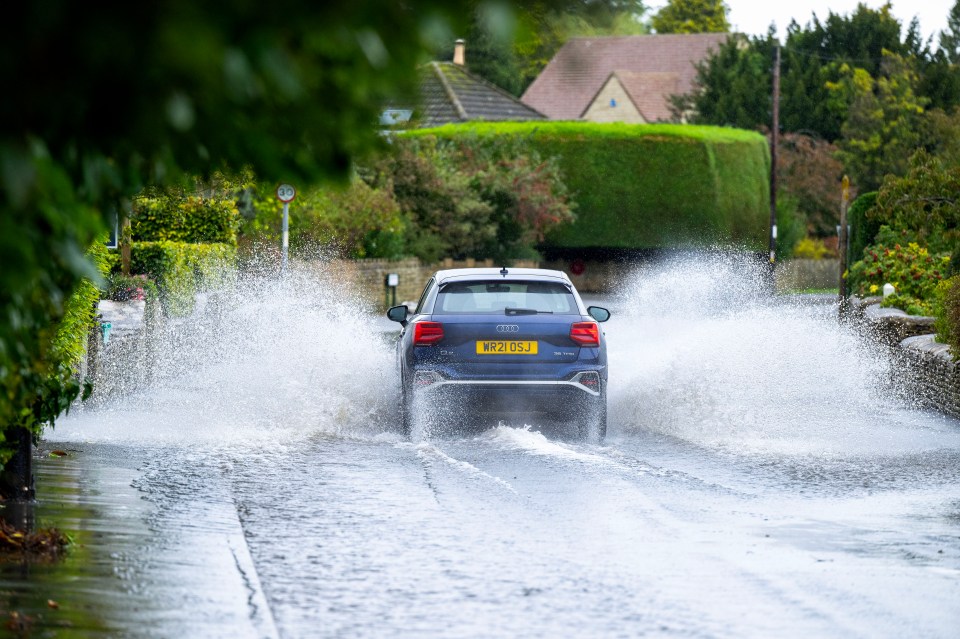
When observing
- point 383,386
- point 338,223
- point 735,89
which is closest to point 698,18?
point 735,89

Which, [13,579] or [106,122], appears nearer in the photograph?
[106,122]

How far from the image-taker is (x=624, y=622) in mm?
6863

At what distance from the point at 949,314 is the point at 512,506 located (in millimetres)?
9102

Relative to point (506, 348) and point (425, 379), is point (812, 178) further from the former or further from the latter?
point (425, 379)

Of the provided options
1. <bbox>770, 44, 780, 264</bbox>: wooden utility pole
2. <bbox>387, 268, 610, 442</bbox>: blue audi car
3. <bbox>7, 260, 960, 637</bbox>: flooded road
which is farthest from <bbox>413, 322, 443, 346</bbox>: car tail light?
<bbox>770, 44, 780, 264</bbox>: wooden utility pole

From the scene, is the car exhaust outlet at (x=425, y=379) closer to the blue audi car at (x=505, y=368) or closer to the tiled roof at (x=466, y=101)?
the blue audi car at (x=505, y=368)

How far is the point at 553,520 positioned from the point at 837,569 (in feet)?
6.62

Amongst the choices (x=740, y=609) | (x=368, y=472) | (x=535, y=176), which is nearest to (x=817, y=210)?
(x=535, y=176)

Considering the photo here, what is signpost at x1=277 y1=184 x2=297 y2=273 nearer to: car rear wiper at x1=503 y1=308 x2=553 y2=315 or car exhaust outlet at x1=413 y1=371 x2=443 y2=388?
car rear wiper at x1=503 y1=308 x2=553 y2=315

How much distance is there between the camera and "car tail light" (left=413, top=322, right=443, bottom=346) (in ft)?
46.2

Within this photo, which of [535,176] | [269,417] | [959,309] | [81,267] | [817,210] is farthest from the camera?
[817,210]

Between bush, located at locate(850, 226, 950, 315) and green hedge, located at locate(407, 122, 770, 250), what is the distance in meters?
25.7

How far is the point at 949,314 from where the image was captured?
17.8 meters

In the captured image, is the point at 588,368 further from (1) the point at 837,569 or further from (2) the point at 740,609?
(2) the point at 740,609
